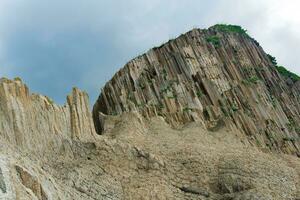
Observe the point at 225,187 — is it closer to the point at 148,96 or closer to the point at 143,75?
the point at 148,96

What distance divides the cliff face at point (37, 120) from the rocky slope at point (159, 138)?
0.06 meters

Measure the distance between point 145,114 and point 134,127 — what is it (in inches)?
271

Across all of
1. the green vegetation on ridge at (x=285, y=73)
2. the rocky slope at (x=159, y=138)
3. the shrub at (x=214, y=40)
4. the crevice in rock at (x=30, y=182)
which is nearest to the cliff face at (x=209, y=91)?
the shrub at (x=214, y=40)

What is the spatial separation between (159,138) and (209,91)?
15993 millimetres

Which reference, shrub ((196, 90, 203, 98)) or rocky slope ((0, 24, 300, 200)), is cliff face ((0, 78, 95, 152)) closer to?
rocky slope ((0, 24, 300, 200))

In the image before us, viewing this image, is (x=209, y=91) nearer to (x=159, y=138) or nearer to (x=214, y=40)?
(x=214, y=40)

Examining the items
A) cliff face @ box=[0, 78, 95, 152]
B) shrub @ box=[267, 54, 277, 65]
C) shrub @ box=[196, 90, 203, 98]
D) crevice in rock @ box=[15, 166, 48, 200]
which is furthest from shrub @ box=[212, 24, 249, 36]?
crevice in rock @ box=[15, 166, 48, 200]

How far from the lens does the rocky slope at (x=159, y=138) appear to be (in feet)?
104

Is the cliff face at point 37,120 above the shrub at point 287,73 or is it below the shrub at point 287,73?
below

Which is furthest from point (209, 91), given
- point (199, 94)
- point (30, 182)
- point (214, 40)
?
point (30, 182)

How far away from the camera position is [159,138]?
144ft

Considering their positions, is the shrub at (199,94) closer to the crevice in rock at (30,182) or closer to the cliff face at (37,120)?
the cliff face at (37,120)

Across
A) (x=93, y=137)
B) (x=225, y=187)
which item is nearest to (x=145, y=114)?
(x=93, y=137)

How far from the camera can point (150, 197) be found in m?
33.4
